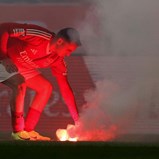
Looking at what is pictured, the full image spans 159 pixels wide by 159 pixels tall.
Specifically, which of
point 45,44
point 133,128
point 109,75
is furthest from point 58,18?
point 133,128

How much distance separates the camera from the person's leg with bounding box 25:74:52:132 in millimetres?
7684

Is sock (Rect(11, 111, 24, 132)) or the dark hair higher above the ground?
the dark hair

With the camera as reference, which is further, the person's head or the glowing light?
the glowing light

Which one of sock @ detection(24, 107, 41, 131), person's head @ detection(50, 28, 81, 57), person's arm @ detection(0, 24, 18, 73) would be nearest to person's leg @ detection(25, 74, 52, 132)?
sock @ detection(24, 107, 41, 131)

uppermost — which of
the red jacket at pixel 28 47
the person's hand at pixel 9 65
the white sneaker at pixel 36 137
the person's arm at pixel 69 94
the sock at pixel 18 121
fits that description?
the red jacket at pixel 28 47

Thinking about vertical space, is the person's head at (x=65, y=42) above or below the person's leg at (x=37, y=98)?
above

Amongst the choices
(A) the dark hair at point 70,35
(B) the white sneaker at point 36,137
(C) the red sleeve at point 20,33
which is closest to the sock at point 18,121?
(B) the white sneaker at point 36,137

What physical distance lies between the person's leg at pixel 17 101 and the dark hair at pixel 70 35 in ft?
2.55

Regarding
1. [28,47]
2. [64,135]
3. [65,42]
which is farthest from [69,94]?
[28,47]

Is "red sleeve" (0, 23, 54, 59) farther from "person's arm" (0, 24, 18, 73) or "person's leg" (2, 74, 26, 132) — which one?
"person's leg" (2, 74, 26, 132)

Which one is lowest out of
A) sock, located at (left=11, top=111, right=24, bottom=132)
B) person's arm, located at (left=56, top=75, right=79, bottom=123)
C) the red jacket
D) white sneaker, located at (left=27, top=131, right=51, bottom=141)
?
white sneaker, located at (left=27, top=131, right=51, bottom=141)

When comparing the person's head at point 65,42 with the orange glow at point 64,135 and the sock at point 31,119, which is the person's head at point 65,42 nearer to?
the sock at point 31,119

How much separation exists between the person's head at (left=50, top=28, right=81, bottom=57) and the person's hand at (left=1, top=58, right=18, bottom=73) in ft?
1.78

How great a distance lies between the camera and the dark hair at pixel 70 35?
7508mm
